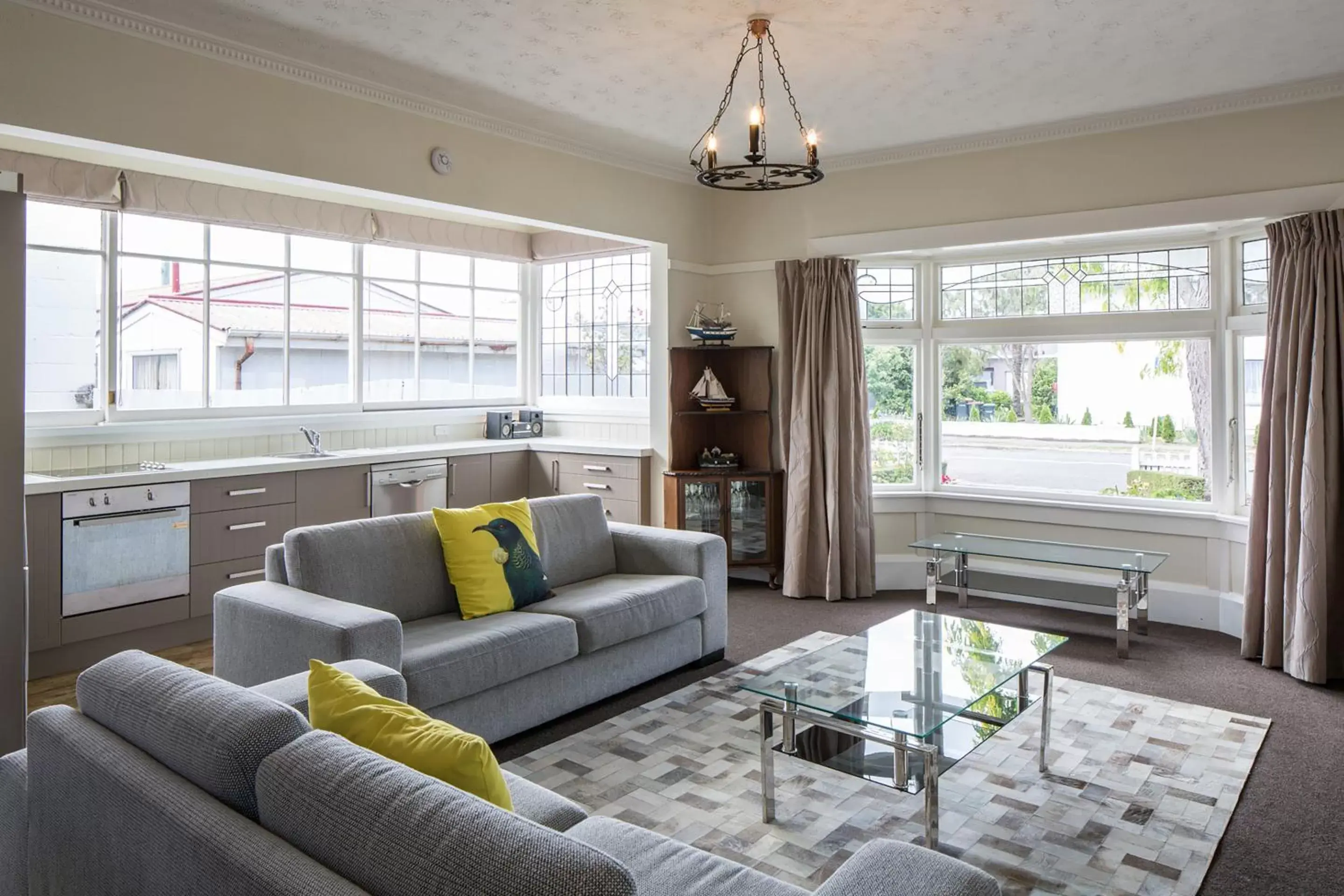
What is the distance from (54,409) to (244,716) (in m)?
3.95

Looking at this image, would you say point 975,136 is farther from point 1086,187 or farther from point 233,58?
point 233,58

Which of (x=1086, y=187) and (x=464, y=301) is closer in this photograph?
(x=1086, y=187)

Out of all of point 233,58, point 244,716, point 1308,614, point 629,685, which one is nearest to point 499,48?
point 233,58

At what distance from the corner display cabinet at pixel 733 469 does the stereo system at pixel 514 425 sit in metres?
1.33

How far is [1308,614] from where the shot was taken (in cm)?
408

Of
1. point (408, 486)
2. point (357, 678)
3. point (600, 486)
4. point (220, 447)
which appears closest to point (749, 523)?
point (600, 486)

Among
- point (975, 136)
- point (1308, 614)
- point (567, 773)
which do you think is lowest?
point (567, 773)

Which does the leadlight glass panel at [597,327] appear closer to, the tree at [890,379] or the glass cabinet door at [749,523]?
the glass cabinet door at [749,523]

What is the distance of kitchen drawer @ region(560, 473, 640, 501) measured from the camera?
19.9 feet

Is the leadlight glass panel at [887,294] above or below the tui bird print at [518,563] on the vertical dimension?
above

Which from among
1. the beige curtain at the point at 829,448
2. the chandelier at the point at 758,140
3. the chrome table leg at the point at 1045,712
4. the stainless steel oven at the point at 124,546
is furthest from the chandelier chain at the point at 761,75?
the stainless steel oven at the point at 124,546

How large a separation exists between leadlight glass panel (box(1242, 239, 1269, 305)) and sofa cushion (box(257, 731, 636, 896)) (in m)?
4.93

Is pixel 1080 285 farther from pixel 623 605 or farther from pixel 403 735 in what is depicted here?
pixel 403 735

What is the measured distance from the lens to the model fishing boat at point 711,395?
6.01 m
